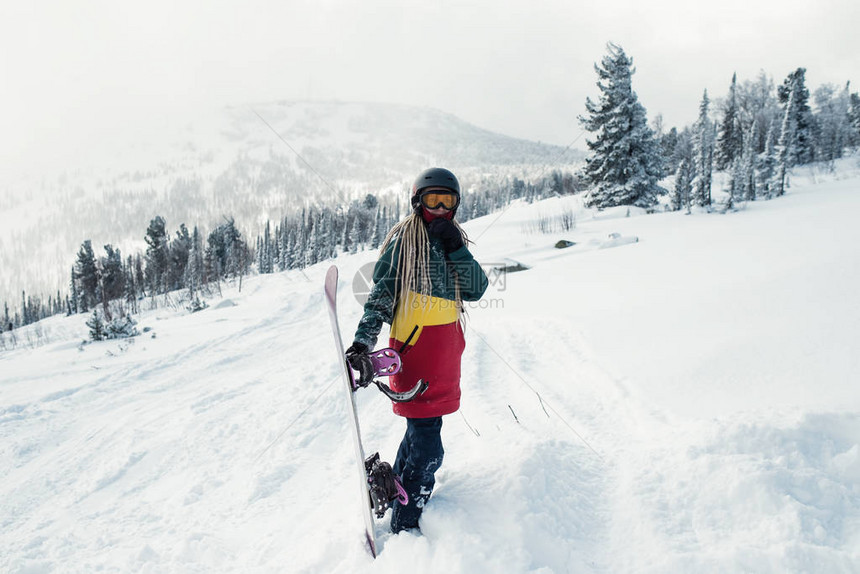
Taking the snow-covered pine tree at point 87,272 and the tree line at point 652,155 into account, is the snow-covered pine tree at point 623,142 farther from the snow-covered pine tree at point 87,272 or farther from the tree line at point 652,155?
the snow-covered pine tree at point 87,272

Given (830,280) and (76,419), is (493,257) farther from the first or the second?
(76,419)

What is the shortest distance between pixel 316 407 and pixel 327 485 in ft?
4.38

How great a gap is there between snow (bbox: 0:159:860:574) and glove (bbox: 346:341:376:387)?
821mm

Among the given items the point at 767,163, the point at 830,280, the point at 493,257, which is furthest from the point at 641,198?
the point at 767,163

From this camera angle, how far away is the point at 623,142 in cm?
1975

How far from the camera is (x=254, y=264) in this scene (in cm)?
8119

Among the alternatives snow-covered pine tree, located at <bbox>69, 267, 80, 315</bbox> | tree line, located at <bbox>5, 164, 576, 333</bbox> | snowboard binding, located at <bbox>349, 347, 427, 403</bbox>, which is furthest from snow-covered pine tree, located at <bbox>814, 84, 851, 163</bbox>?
snow-covered pine tree, located at <bbox>69, 267, 80, 315</bbox>

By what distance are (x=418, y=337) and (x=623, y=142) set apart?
2121cm

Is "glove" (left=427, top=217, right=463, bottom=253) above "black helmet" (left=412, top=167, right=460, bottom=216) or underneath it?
underneath

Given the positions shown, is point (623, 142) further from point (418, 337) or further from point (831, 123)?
point (831, 123)

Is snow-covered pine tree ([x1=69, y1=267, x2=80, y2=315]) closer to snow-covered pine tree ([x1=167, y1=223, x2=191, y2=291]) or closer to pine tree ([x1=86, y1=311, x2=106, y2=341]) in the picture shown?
snow-covered pine tree ([x1=167, y1=223, x2=191, y2=291])

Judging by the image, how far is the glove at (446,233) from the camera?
2393mm

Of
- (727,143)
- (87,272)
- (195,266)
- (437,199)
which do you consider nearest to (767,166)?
(727,143)

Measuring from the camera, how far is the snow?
201cm
